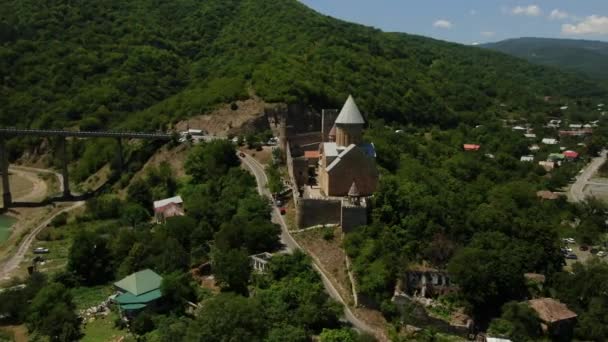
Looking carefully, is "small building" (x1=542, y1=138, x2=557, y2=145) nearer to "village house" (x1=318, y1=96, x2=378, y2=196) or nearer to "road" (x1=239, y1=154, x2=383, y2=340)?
"road" (x1=239, y1=154, x2=383, y2=340)

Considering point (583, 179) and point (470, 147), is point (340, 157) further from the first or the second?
point (583, 179)

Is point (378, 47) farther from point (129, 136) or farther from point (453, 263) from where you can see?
point (453, 263)

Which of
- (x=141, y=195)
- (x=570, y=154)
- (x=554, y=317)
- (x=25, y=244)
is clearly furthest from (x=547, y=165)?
(x=25, y=244)

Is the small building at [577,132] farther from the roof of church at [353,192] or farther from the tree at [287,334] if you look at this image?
the tree at [287,334]

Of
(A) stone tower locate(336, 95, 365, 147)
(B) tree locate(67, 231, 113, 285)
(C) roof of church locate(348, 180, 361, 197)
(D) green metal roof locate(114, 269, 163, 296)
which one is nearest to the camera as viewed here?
(D) green metal roof locate(114, 269, 163, 296)

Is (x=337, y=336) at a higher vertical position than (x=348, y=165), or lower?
lower

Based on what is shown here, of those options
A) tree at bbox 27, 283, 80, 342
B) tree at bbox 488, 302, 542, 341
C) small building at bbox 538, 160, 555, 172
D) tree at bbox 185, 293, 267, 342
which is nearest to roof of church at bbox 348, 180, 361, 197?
tree at bbox 488, 302, 542, 341
